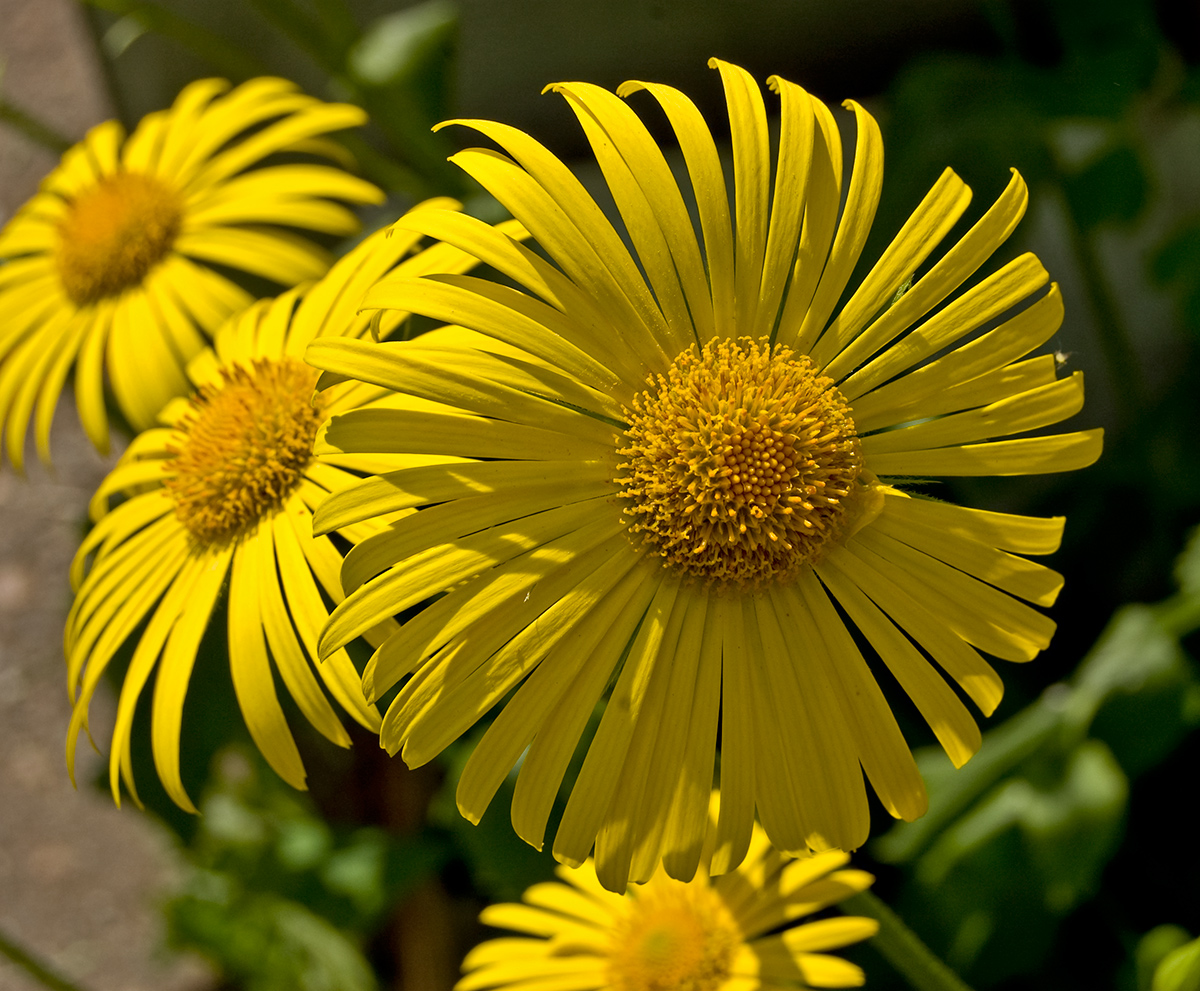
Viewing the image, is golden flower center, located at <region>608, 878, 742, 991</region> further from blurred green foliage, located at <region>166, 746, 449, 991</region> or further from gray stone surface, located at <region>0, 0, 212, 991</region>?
gray stone surface, located at <region>0, 0, 212, 991</region>

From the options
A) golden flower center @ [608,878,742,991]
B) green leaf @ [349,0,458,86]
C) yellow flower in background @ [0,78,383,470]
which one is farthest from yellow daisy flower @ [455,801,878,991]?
green leaf @ [349,0,458,86]

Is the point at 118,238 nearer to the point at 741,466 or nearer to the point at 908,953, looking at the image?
the point at 741,466

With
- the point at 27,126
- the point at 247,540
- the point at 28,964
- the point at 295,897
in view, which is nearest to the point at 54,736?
the point at 295,897

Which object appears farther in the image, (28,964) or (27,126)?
(27,126)

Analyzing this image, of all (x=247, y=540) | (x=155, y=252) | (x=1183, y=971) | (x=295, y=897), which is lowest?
(x=1183, y=971)

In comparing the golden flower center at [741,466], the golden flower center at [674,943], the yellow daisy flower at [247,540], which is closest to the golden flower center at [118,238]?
the yellow daisy flower at [247,540]

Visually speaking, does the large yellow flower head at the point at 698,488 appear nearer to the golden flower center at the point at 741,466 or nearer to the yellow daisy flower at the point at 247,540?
the golden flower center at the point at 741,466
